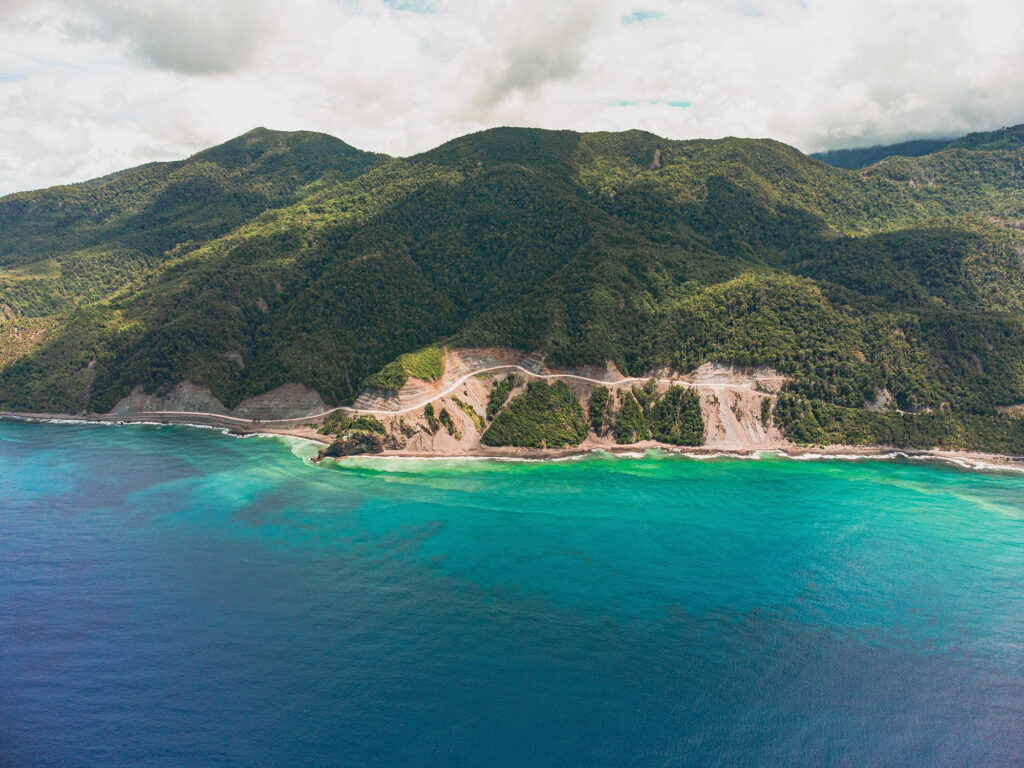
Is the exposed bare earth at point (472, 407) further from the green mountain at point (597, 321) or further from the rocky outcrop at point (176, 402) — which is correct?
the green mountain at point (597, 321)

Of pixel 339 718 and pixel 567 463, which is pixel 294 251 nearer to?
pixel 567 463

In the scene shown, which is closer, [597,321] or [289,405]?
[597,321]

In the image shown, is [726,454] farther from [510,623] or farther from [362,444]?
[362,444]

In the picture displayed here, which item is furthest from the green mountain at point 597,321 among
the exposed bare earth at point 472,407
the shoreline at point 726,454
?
the exposed bare earth at point 472,407

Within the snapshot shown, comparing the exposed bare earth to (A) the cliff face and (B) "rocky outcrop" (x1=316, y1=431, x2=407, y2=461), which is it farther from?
(B) "rocky outcrop" (x1=316, y1=431, x2=407, y2=461)

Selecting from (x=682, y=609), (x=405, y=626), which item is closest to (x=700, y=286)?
(x=682, y=609)

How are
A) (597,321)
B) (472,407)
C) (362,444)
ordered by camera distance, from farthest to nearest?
(597,321) → (472,407) → (362,444)

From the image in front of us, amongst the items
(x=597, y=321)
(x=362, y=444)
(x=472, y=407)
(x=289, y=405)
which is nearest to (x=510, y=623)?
(x=362, y=444)
